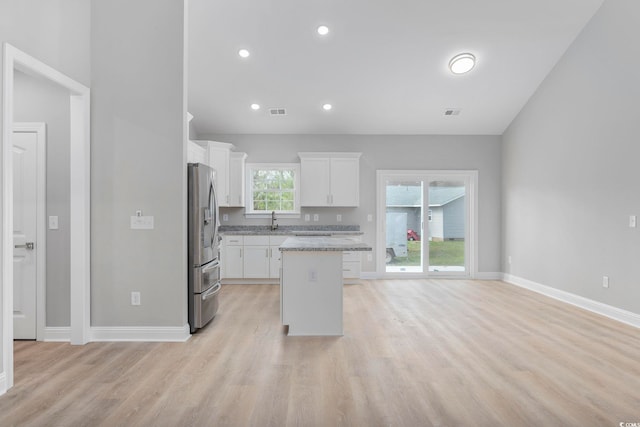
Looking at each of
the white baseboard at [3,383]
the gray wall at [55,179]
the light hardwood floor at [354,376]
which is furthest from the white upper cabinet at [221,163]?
the white baseboard at [3,383]

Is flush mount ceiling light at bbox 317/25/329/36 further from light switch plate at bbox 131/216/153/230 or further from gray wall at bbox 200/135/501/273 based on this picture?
light switch plate at bbox 131/216/153/230

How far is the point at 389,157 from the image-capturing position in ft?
21.9

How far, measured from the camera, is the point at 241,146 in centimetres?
666

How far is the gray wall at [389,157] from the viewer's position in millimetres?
6633

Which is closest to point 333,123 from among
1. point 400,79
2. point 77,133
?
point 400,79

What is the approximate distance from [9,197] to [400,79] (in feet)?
15.8

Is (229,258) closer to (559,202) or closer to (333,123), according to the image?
(333,123)

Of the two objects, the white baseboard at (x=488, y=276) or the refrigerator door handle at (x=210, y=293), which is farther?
the white baseboard at (x=488, y=276)

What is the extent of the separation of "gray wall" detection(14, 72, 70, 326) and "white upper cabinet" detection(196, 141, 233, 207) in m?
2.86

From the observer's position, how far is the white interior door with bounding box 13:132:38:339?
3.30 metres

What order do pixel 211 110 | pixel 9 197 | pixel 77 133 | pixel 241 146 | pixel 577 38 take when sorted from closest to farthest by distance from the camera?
1. pixel 9 197
2. pixel 77 133
3. pixel 577 38
4. pixel 211 110
5. pixel 241 146

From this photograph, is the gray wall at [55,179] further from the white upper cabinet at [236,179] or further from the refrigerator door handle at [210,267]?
the white upper cabinet at [236,179]

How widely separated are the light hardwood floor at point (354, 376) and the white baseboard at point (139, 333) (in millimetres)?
109

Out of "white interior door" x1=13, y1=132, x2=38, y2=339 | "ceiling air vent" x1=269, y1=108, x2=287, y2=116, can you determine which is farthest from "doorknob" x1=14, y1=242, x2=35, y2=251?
"ceiling air vent" x1=269, y1=108, x2=287, y2=116
